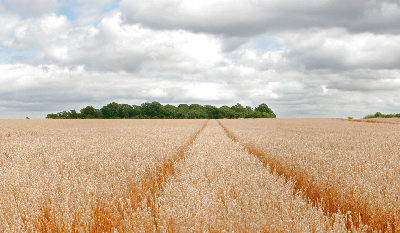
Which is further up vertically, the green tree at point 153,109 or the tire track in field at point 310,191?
the green tree at point 153,109

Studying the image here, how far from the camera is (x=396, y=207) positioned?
11.7 ft

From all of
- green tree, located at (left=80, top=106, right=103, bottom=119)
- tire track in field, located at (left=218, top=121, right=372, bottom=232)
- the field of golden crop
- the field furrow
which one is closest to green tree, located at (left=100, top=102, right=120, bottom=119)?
green tree, located at (left=80, top=106, right=103, bottom=119)

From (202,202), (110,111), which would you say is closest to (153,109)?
(110,111)

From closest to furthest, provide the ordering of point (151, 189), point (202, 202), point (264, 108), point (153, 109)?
point (202, 202)
point (151, 189)
point (153, 109)
point (264, 108)

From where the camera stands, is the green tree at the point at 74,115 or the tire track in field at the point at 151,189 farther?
the green tree at the point at 74,115

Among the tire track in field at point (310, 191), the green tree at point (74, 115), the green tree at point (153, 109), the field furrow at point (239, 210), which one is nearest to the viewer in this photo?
the field furrow at point (239, 210)

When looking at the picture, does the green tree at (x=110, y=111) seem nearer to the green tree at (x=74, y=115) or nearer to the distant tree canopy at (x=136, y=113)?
the distant tree canopy at (x=136, y=113)

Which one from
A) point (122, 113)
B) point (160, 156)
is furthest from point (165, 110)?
point (160, 156)

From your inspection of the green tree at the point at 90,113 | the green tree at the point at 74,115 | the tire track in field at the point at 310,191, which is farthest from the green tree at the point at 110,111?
the tire track in field at the point at 310,191

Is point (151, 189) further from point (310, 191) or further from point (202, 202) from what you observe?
point (310, 191)

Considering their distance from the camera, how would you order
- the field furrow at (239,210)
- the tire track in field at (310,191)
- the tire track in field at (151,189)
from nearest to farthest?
the field furrow at (239,210), the tire track in field at (310,191), the tire track in field at (151,189)

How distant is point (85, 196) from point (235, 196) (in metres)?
2.30

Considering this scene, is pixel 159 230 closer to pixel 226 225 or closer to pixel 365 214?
pixel 226 225

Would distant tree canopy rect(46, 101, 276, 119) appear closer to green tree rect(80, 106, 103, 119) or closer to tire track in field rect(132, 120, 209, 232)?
green tree rect(80, 106, 103, 119)
